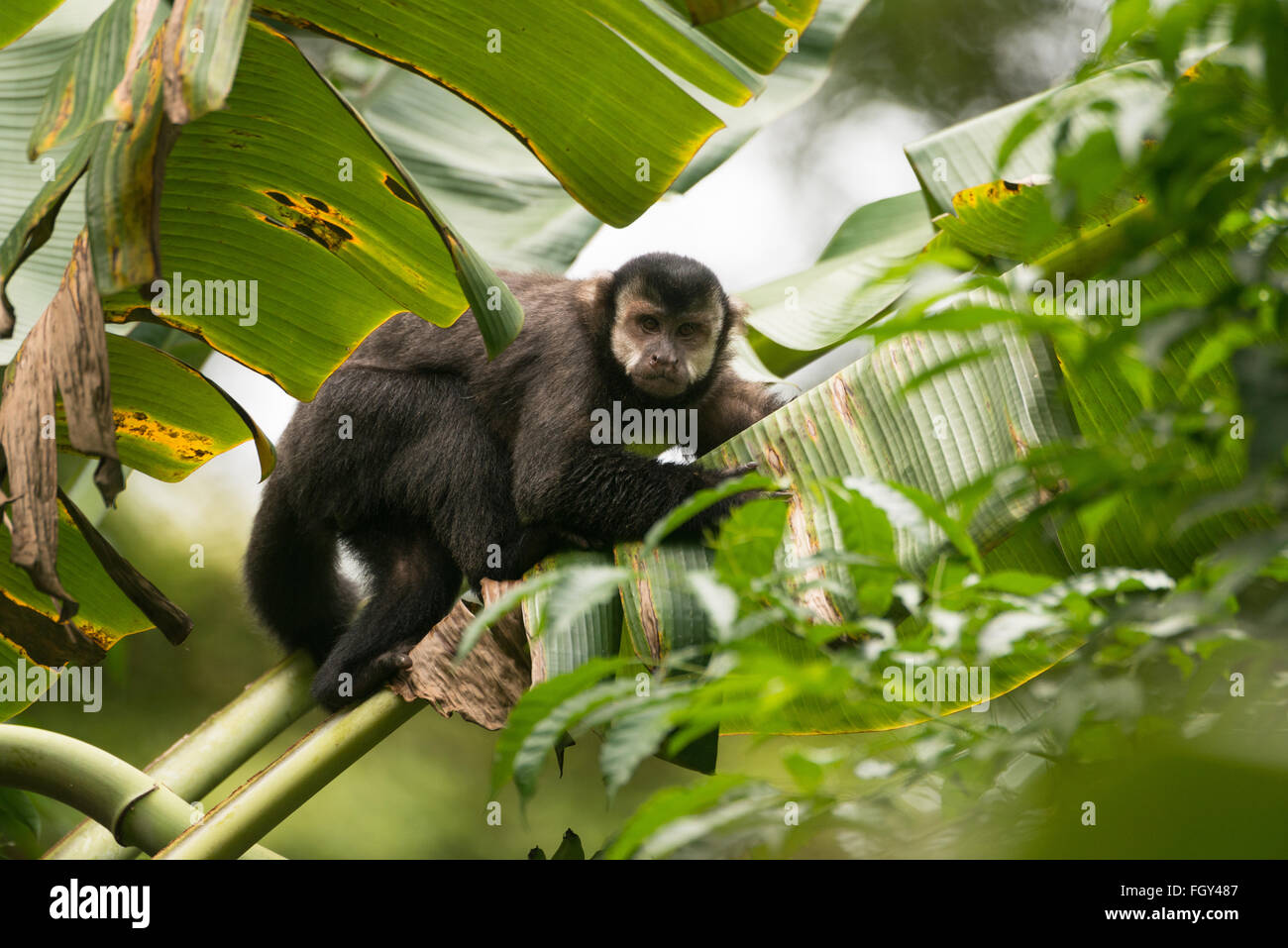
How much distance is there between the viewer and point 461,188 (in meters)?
5.04

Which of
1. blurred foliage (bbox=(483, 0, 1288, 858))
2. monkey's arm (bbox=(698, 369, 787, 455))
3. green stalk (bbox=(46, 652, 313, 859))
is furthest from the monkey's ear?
blurred foliage (bbox=(483, 0, 1288, 858))

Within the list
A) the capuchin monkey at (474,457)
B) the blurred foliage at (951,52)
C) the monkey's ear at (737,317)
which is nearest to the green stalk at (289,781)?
the capuchin monkey at (474,457)

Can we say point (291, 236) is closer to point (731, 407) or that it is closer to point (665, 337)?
point (665, 337)

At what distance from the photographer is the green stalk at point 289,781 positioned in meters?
3.26

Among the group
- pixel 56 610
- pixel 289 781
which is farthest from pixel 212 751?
pixel 56 610

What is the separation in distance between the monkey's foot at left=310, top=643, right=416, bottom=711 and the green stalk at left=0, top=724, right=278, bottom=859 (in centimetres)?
70

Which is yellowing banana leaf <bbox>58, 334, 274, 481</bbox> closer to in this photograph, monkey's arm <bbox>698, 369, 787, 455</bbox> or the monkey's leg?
the monkey's leg

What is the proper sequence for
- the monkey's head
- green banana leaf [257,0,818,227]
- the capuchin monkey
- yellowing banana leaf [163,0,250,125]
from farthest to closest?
1. the monkey's head
2. the capuchin monkey
3. green banana leaf [257,0,818,227]
4. yellowing banana leaf [163,0,250,125]

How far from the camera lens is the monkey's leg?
3961 millimetres

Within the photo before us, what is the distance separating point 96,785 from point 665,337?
273 centimetres

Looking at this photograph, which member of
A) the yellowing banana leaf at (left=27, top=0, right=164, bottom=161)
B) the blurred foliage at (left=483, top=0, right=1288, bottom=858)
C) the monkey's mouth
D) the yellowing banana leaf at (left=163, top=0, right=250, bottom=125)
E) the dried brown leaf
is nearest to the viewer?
the blurred foliage at (left=483, top=0, right=1288, bottom=858)

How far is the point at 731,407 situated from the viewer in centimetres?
507
